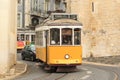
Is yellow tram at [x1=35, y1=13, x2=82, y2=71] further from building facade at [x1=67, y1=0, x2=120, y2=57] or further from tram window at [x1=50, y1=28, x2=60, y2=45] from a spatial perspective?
building facade at [x1=67, y1=0, x2=120, y2=57]

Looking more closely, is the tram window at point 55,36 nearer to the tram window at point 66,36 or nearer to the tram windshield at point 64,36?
the tram windshield at point 64,36

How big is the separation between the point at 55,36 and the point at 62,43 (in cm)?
56

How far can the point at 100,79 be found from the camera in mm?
22203

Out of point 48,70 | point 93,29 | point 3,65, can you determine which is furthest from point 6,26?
point 93,29

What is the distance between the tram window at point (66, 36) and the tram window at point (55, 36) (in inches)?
11.3

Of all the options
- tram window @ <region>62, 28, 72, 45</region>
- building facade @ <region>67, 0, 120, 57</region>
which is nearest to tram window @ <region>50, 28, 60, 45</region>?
tram window @ <region>62, 28, 72, 45</region>

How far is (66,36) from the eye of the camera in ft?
85.9

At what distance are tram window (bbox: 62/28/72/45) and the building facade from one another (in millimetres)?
19590

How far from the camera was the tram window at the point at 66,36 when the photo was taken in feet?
85.6

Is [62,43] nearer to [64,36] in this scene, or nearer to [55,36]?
[64,36]

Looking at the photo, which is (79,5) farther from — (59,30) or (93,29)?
(59,30)

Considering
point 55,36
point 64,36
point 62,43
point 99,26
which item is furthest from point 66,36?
point 99,26

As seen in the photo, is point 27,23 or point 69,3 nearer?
point 69,3

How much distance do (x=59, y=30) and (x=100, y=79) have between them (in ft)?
16.5
